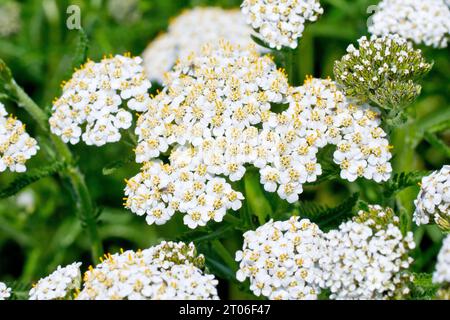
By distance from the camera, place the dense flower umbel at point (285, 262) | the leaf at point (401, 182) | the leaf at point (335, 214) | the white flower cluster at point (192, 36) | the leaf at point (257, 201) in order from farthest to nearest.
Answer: the white flower cluster at point (192, 36), the leaf at point (257, 201), the leaf at point (335, 214), the leaf at point (401, 182), the dense flower umbel at point (285, 262)

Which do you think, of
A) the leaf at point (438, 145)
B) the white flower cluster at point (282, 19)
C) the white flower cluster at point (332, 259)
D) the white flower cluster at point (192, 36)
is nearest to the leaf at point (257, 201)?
the white flower cluster at point (332, 259)

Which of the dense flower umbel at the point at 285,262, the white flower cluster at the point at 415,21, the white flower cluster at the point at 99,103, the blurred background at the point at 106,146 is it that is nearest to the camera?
the dense flower umbel at the point at 285,262

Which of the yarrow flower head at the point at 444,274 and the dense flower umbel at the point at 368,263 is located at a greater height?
the dense flower umbel at the point at 368,263

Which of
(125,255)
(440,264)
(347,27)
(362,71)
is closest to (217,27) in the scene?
(347,27)

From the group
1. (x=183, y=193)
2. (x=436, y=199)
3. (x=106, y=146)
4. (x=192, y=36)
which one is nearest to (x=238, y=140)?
(x=183, y=193)

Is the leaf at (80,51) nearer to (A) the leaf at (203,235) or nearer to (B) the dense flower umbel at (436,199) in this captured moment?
(A) the leaf at (203,235)
